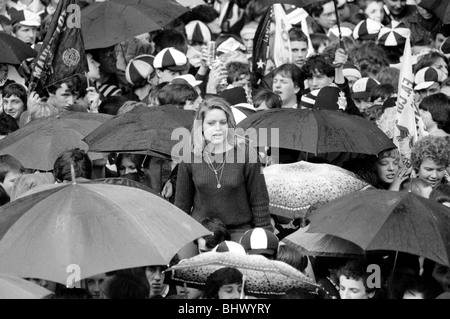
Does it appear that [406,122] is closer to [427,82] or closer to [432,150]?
[432,150]

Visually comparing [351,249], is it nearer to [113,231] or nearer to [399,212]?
[399,212]

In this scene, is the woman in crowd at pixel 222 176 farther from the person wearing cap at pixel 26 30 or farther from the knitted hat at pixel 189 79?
the person wearing cap at pixel 26 30

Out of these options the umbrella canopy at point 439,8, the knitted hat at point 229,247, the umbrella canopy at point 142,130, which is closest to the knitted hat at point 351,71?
the umbrella canopy at point 439,8

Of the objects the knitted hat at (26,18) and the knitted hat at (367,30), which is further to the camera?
the knitted hat at (367,30)

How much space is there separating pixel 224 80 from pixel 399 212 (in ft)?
17.2

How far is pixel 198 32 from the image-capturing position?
55.2 feet

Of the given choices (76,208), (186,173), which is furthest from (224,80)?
(76,208)

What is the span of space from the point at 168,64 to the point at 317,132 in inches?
139

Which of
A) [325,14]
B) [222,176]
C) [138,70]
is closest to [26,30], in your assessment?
[138,70]

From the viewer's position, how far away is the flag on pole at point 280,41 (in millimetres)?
14633

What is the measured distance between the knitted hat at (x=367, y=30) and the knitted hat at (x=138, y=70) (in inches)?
122

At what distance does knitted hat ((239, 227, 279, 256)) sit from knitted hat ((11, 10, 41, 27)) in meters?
7.04
